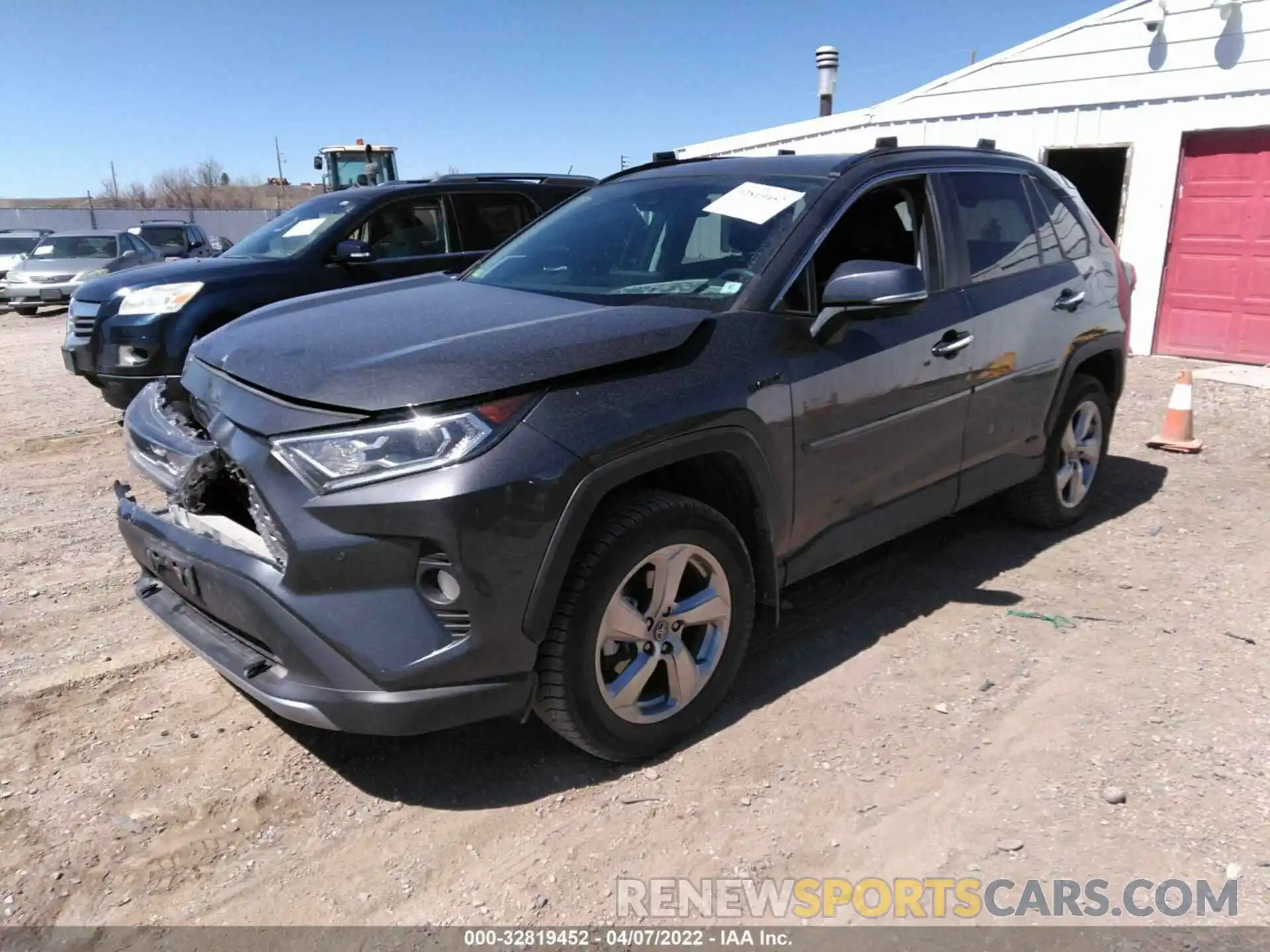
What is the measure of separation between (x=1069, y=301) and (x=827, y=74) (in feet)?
39.2

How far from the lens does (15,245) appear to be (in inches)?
797

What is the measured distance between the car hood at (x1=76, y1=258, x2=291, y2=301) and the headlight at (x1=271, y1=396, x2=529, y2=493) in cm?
464

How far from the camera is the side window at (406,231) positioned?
7055 mm

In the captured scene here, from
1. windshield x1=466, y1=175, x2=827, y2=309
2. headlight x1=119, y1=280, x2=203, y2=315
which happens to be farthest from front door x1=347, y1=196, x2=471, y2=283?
windshield x1=466, y1=175, x2=827, y2=309

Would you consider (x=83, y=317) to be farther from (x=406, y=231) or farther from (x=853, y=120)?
(x=853, y=120)

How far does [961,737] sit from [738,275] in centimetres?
176

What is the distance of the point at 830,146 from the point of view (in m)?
12.4

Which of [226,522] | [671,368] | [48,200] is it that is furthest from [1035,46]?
[48,200]

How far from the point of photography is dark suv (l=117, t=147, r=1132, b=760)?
2.40m

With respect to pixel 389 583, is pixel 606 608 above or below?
below

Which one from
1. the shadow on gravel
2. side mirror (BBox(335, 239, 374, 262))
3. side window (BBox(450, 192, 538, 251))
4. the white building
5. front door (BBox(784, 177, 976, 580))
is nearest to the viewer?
the shadow on gravel

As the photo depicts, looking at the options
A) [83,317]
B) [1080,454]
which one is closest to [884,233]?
[1080,454]

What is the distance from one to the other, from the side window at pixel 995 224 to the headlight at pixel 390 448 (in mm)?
2553

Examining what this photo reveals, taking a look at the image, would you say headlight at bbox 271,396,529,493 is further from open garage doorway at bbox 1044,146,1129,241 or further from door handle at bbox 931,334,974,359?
open garage doorway at bbox 1044,146,1129,241
